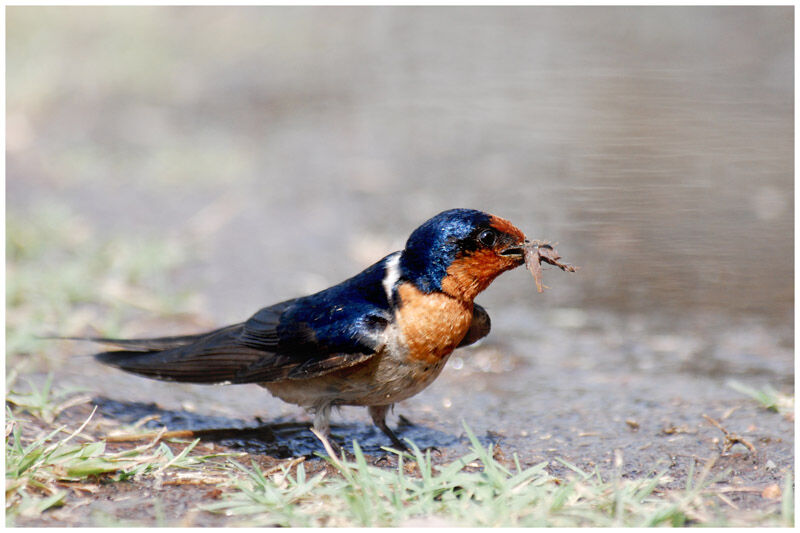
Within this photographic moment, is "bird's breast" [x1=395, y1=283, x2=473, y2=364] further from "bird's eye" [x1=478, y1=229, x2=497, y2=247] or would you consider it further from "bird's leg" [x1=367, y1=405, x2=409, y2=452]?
"bird's leg" [x1=367, y1=405, x2=409, y2=452]

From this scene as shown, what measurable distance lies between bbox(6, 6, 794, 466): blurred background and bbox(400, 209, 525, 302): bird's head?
1154mm

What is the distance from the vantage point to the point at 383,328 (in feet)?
10.5

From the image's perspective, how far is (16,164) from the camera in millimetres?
7492

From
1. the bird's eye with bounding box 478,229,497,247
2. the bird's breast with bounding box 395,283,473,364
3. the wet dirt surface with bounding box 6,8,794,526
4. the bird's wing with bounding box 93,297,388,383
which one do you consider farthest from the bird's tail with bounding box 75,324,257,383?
the bird's eye with bounding box 478,229,497,247

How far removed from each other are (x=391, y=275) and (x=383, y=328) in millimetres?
243

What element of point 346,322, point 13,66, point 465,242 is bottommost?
point 346,322

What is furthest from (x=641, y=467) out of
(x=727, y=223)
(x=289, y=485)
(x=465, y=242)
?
(x=727, y=223)

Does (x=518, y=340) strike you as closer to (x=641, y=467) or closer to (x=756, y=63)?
(x=641, y=467)

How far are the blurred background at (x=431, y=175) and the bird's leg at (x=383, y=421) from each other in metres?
0.71

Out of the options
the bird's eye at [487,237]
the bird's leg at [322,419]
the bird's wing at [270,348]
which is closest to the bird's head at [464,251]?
the bird's eye at [487,237]

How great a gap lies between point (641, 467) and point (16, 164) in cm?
590

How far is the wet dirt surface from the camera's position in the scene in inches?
153

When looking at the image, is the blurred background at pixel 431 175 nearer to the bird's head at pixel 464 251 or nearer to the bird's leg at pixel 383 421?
the bird's leg at pixel 383 421

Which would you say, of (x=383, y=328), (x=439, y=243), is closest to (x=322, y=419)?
(x=383, y=328)
